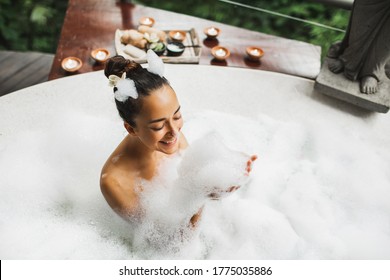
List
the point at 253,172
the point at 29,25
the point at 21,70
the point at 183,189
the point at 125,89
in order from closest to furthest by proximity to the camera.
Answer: the point at 125,89
the point at 183,189
the point at 253,172
the point at 21,70
the point at 29,25

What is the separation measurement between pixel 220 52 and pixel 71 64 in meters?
1.12

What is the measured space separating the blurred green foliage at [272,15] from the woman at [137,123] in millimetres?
2224

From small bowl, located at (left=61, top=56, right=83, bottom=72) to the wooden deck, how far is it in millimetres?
537

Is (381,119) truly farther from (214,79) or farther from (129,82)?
(129,82)

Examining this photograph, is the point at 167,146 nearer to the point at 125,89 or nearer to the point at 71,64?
the point at 125,89

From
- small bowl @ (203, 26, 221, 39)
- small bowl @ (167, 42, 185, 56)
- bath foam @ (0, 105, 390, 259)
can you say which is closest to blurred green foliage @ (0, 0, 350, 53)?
small bowl @ (203, 26, 221, 39)

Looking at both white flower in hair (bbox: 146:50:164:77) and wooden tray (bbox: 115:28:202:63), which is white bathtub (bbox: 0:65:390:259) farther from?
white flower in hair (bbox: 146:50:164:77)

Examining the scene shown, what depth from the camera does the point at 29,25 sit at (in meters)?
4.05

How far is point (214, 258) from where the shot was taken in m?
1.89

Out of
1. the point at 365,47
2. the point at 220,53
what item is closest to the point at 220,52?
the point at 220,53

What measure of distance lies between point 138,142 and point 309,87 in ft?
5.14

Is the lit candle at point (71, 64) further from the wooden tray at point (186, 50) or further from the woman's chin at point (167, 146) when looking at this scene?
the woman's chin at point (167, 146)

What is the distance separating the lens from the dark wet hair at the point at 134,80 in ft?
4.32

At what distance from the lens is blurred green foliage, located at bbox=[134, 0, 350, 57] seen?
3480 millimetres
